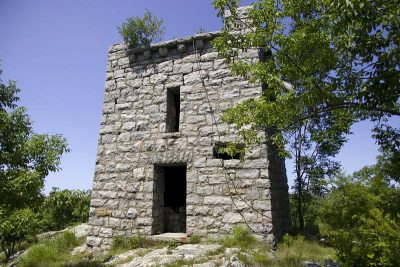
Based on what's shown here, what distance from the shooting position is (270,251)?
18.7 ft

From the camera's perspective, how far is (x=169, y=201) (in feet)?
27.8

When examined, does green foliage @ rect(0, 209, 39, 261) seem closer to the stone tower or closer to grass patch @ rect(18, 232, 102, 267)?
grass patch @ rect(18, 232, 102, 267)

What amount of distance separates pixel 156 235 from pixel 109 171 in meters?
2.18

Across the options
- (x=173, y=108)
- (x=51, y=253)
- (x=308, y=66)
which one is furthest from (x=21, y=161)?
(x=308, y=66)

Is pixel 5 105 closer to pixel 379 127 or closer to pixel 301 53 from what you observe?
pixel 301 53

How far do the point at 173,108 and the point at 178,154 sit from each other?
4.87 feet

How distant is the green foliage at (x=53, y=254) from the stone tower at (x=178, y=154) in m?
0.72

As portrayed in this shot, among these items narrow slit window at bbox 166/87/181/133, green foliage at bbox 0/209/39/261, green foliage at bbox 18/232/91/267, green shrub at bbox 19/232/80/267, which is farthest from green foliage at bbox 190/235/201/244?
green foliage at bbox 0/209/39/261

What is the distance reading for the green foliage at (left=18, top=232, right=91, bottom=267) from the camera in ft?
21.4

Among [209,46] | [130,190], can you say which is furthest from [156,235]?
[209,46]

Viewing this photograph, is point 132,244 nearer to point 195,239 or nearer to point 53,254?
point 195,239

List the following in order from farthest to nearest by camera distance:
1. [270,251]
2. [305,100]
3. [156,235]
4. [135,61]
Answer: [135,61], [156,235], [270,251], [305,100]

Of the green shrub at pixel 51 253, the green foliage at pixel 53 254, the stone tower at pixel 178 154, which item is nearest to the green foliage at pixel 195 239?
the stone tower at pixel 178 154

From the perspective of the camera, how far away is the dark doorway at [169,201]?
7.25 m
